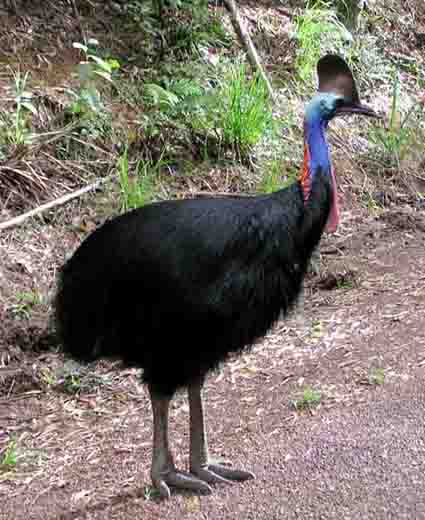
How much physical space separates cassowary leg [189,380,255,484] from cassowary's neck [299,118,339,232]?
34.0 inches

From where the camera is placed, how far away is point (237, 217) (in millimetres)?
3172

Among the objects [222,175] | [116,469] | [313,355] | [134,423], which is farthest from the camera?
[222,175]

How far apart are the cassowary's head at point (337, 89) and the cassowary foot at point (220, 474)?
4.84ft

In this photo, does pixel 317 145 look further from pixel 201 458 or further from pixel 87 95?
pixel 87 95

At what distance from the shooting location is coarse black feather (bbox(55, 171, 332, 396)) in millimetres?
3100

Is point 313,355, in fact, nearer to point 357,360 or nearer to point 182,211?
point 357,360

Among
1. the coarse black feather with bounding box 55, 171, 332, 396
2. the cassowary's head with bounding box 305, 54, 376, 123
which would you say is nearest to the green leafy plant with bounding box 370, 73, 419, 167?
the cassowary's head with bounding box 305, 54, 376, 123

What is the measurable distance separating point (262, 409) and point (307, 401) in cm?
24

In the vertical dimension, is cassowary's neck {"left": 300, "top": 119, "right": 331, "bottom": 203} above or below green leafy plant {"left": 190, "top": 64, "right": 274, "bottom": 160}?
above

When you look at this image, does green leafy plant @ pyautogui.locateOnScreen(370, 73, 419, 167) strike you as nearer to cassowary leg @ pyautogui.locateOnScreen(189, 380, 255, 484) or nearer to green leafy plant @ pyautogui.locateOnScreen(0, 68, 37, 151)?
green leafy plant @ pyautogui.locateOnScreen(0, 68, 37, 151)

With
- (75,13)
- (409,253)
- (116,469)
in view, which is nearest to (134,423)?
(116,469)

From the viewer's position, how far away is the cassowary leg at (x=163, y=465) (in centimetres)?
330

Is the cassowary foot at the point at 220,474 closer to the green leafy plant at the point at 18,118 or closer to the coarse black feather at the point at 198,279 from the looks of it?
the coarse black feather at the point at 198,279

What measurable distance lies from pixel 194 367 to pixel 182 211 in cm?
61
